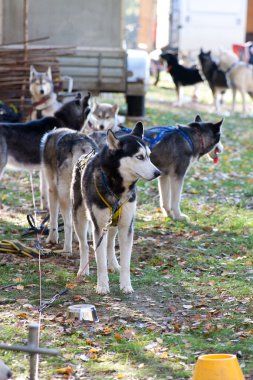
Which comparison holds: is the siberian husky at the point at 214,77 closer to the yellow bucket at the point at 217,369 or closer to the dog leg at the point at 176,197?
the dog leg at the point at 176,197

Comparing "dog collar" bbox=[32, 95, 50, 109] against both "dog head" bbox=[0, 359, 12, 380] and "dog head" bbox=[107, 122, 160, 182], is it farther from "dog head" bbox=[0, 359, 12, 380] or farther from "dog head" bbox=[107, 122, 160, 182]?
"dog head" bbox=[0, 359, 12, 380]

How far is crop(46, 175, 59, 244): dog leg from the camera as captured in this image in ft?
26.9

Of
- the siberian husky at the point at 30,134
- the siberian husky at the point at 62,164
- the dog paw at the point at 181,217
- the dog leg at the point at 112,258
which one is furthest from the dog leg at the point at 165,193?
the dog leg at the point at 112,258

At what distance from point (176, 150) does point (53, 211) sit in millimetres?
1841

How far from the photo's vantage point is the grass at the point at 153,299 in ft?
16.8

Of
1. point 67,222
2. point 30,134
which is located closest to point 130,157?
point 67,222

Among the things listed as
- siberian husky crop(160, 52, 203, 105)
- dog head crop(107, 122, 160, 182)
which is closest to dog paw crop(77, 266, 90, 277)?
dog head crop(107, 122, 160, 182)

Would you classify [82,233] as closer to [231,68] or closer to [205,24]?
[231,68]

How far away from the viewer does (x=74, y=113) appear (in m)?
9.38

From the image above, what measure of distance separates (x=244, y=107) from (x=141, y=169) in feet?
50.7

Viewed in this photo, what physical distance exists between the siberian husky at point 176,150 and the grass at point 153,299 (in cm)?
29

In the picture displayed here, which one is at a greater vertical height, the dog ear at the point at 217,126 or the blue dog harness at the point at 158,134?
the dog ear at the point at 217,126

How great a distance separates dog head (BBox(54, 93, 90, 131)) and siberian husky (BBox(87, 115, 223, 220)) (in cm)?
72

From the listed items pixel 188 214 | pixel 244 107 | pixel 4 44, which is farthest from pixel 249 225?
pixel 244 107
